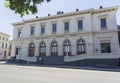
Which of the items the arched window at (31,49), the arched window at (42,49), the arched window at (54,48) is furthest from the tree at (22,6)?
the arched window at (31,49)

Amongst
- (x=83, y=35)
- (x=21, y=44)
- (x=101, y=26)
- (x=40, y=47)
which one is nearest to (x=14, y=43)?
(x=21, y=44)

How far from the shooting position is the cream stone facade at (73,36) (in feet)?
91.9

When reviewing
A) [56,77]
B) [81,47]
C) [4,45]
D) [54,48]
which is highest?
[4,45]

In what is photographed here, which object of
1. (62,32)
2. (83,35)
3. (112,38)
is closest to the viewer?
(112,38)

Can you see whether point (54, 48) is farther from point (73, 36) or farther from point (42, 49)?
point (73, 36)

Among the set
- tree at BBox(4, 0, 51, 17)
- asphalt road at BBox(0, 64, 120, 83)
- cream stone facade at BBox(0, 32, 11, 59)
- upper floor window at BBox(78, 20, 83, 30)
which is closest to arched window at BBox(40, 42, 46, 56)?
upper floor window at BBox(78, 20, 83, 30)

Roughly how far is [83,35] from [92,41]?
2255 mm

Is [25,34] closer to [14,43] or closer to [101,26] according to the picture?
[14,43]

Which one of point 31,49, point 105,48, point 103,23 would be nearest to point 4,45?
point 31,49

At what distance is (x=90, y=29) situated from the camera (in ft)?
96.0

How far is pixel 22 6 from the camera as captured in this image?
19.6 ft

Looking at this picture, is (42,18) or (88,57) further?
(42,18)

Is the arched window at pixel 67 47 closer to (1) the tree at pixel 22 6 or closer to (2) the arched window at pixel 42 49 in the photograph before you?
(2) the arched window at pixel 42 49

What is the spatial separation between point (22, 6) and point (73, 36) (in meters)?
25.2
